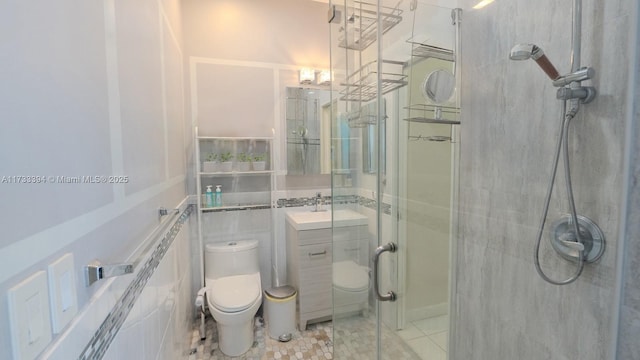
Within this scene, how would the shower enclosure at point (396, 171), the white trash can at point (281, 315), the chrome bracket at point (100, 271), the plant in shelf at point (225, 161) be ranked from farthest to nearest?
the plant in shelf at point (225, 161), the white trash can at point (281, 315), the shower enclosure at point (396, 171), the chrome bracket at point (100, 271)

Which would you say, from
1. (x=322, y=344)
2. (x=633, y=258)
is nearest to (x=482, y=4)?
(x=633, y=258)

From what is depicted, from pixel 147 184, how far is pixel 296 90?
180 centimetres

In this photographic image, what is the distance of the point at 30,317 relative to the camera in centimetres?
51

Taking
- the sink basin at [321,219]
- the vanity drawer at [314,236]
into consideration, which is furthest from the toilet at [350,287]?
the vanity drawer at [314,236]

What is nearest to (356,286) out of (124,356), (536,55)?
(124,356)

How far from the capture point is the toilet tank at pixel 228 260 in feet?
7.84

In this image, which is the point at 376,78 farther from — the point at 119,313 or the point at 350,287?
the point at 119,313

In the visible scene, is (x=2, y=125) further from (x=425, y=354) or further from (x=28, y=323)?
(x=425, y=354)

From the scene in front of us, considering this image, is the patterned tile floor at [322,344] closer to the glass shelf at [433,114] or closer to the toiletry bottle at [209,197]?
the toiletry bottle at [209,197]

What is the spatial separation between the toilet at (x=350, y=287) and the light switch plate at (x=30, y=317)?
1613mm

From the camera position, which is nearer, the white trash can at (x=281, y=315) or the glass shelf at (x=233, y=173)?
the white trash can at (x=281, y=315)

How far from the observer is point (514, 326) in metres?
1.24

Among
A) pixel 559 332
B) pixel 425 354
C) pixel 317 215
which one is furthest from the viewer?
pixel 317 215

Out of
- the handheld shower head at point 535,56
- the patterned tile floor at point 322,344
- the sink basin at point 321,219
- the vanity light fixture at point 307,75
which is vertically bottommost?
the patterned tile floor at point 322,344
